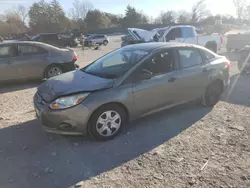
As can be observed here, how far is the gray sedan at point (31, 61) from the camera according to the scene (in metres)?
7.70

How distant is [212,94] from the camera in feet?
17.9

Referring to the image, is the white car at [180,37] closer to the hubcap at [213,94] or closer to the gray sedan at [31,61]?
the gray sedan at [31,61]

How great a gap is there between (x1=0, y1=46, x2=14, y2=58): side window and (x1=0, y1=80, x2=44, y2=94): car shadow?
1009 millimetres

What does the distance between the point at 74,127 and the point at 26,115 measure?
2.00 meters

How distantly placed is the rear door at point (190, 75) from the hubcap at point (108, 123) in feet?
4.57

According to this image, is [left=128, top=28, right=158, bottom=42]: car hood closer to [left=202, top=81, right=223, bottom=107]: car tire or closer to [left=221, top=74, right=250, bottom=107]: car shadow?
[left=221, top=74, right=250, bottom=107]: car shadow

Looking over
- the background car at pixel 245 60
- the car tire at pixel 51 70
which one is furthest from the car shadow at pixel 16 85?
the background car at pixel 245 60

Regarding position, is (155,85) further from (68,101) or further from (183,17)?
(183,17)

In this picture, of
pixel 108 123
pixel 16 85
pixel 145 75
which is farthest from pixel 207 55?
pixel 16 85

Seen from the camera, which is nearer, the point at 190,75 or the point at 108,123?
the point at 108,123

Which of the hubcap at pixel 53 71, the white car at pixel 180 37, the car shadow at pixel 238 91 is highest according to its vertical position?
the white car at pixel 180 37

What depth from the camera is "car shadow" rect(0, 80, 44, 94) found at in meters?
7.72

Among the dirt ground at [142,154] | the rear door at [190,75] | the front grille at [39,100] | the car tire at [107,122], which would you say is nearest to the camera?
the dirt ground at [142,154]

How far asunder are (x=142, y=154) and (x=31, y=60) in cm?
582
